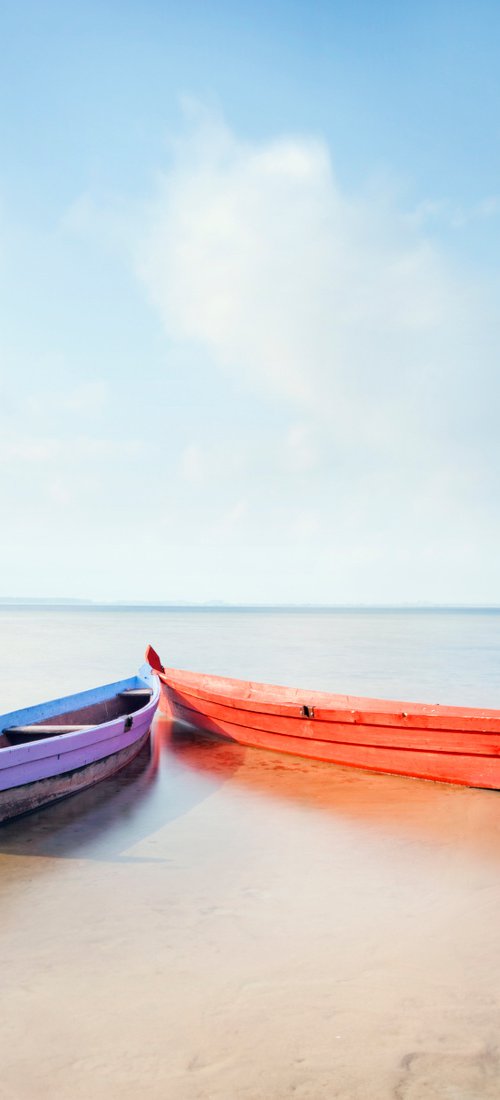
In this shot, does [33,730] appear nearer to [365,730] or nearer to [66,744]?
[66,744]

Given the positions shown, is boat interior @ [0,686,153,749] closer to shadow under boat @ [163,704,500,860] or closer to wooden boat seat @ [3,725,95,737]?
wooden boat seat @ [3,725,95,737]

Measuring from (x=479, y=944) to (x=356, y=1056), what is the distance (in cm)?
158

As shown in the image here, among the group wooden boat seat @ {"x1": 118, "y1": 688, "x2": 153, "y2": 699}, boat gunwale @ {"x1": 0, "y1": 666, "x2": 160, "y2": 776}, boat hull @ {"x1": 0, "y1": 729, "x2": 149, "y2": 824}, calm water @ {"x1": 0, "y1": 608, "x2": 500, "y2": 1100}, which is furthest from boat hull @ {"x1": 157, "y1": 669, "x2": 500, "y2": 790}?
boat hull @ {"x1": 0, "y1": 729, "x2": 149, "y2": 824}

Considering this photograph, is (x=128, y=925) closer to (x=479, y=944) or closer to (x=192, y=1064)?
(x=192, y=1064)

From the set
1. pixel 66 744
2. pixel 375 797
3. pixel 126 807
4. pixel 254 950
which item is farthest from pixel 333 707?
pixel 254 950

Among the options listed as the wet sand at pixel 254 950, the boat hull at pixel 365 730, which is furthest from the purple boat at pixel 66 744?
the boat hull at pixel 365 730

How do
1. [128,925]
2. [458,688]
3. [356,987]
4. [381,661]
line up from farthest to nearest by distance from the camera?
[381,661], [458,688], [128,925], [356,987]

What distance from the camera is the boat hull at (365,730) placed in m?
8.02

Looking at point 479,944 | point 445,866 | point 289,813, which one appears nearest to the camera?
point 479,944

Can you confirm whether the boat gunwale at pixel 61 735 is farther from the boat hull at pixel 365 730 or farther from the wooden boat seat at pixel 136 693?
the boat hull at pixel 365 730

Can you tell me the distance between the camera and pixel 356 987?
395 centimetres

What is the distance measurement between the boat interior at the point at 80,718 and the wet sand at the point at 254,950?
3.92 ft

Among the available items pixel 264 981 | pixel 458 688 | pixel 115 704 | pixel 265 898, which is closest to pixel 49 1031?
pixel 264 981

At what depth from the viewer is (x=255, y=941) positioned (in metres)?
4.54
